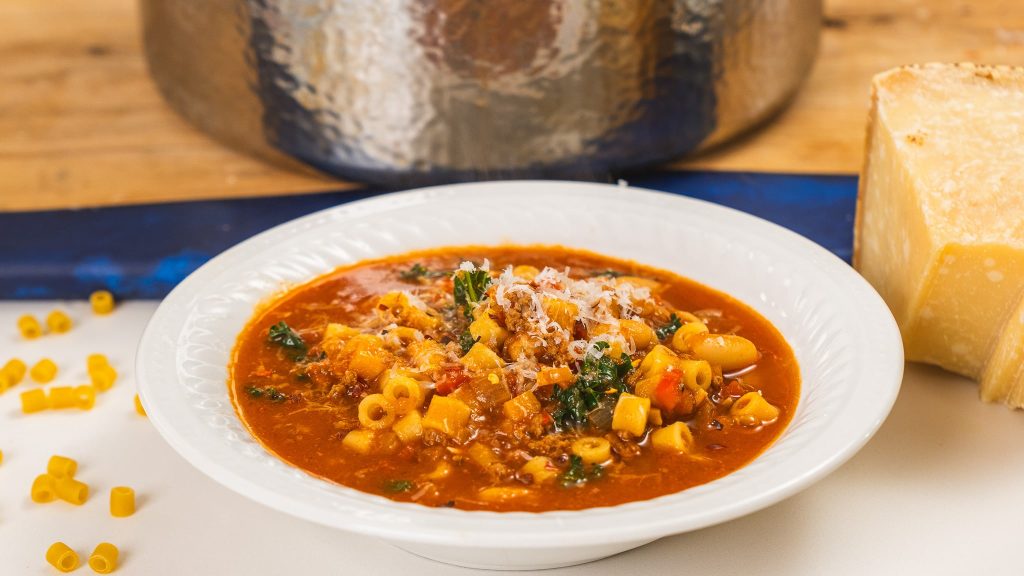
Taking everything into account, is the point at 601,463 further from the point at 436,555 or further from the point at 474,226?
the point at 474,226

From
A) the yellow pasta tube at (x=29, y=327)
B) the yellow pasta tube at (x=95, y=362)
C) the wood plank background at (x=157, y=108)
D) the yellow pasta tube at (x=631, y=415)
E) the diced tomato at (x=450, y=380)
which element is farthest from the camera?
the wood plank background at (x=157, y=108)

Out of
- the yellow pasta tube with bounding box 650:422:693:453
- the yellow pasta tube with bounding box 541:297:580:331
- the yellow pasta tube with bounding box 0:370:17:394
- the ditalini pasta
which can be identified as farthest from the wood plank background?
the yellow pasta tube with bounding box 650:422:693:453

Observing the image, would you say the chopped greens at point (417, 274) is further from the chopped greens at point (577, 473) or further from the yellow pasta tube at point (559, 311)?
the chopped greens at point (577, 473)

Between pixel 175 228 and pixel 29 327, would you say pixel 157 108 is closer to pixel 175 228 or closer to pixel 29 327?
pixel 175 228

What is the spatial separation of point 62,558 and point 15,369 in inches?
33.7

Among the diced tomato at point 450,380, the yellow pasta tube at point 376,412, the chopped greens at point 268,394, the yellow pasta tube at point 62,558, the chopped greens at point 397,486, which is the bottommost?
the yellow pasta tube at point 62,558

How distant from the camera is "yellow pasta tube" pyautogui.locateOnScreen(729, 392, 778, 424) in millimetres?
2529

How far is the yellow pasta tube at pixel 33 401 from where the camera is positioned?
304 cm

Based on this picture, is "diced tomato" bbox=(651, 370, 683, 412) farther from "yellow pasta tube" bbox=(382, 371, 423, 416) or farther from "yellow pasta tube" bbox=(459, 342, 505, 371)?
"yellow pasta tube" bbox=(382, 371, 423, 416)

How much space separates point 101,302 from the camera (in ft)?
11.3

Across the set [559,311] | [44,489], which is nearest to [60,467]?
[44,489]

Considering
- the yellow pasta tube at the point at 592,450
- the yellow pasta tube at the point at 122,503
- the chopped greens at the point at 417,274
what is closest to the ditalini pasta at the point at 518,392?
the yellow pasta tube at the point at 592,450

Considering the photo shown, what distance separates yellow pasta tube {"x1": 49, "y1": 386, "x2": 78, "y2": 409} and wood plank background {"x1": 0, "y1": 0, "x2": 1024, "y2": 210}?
1.02 metres

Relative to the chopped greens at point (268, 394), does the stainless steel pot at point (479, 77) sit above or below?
above
